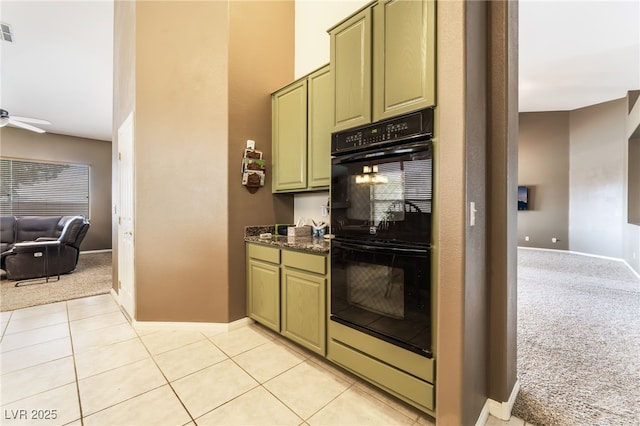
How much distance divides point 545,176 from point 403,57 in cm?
871

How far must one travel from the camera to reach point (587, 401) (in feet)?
5.79

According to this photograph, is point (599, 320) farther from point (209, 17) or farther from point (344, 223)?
point (209, 17)

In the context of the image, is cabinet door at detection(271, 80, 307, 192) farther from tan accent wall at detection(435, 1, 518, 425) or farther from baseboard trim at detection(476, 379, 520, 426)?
baseboard trim at detection(476, 379, 520, 426)

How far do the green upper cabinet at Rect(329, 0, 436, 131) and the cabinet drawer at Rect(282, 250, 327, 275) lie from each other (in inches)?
38.7

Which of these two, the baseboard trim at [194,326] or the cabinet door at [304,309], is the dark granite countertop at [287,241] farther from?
the baseboard trim at [194,326]


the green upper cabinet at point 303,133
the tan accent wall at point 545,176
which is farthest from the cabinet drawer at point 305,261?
the tan accent wall at point 545,176

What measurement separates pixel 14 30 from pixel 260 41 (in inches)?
130

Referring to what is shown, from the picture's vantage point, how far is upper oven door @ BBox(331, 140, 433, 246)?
1.52m

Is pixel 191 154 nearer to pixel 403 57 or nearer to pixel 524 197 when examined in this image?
pixel 403 57

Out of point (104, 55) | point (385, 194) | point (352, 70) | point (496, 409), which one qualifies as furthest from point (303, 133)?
point (104, 55)

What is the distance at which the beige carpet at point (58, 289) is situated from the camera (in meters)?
3.63

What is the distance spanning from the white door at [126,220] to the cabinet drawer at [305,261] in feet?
5.77

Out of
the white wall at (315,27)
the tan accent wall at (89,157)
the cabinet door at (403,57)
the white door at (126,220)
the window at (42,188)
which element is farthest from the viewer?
the tan accent wall at (89,157)

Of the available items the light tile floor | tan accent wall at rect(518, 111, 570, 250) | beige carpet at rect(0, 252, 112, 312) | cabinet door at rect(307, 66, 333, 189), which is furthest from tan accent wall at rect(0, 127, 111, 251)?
tan accent wall at rect(518, 111, 570, 250)
